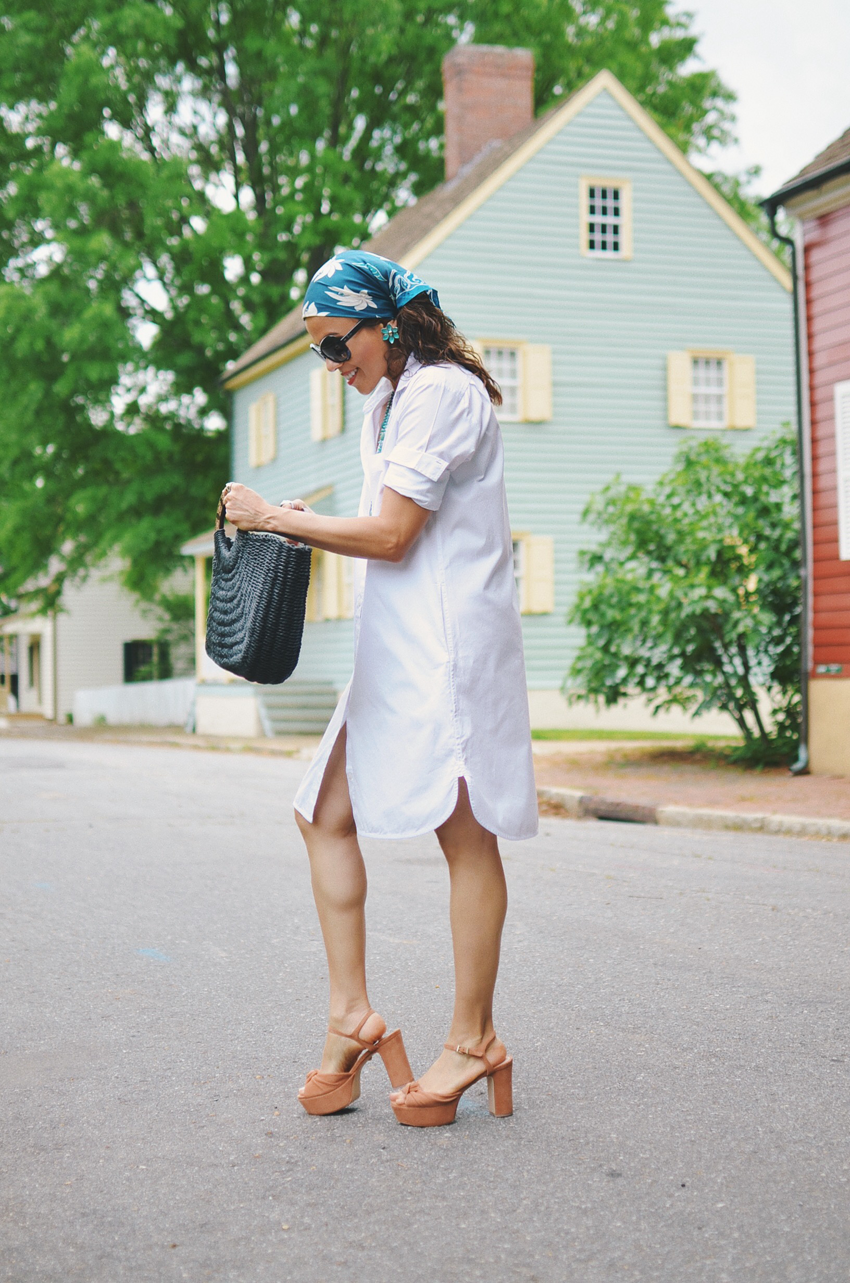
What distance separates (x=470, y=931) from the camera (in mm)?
3262

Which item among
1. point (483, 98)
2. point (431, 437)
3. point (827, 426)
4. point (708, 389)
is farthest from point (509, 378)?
point (431, 437)

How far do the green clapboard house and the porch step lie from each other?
3cm

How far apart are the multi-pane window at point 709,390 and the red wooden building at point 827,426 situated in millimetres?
10617

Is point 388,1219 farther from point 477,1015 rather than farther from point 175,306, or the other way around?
point 175,306

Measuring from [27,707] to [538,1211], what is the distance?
4527cm

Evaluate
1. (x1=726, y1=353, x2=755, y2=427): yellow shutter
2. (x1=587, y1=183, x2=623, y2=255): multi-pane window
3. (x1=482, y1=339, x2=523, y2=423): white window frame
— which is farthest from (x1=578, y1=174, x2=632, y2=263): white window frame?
(x1=726, y1=353, x2=755, y2=427): yellow shutter

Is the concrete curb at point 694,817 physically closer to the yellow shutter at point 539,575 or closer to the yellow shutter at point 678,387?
the yellow shutter at point 539,575

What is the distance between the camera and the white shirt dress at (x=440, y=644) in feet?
10.3

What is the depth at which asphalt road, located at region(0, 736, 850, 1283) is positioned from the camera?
2537 mm

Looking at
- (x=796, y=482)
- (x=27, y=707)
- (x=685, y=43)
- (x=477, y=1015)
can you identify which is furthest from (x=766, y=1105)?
(x=27, y=707)

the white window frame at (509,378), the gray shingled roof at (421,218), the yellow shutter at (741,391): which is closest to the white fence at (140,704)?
the gray shingled roof at (421,218)

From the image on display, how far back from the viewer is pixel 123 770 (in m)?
15.3

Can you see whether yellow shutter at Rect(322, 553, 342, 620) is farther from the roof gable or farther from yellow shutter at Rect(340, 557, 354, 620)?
the roof gable

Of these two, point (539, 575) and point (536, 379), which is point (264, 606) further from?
point (536, 379)
